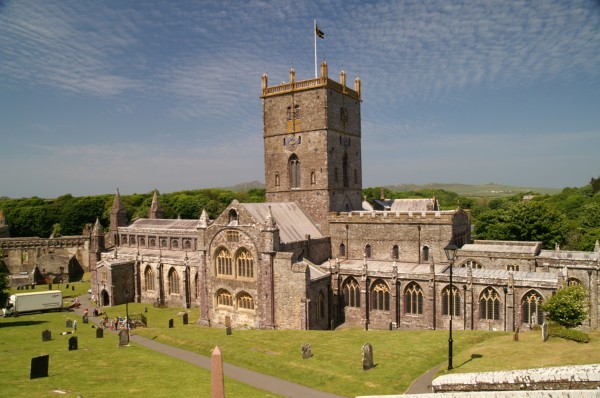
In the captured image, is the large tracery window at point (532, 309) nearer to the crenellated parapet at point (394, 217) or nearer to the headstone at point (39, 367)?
the crenellated parapet at point (394, 217)

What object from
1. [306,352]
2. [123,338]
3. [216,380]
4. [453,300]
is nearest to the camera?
[216,380]

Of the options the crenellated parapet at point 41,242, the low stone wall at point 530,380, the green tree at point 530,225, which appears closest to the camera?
the low stone wall at point 530,380

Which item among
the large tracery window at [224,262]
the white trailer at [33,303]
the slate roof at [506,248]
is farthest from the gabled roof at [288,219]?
the white trailer at [33,303]

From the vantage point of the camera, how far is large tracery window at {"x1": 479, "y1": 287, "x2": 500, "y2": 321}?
3403cm

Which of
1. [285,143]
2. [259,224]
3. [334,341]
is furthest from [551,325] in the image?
[285,143]

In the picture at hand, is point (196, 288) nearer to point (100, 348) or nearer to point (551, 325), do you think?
point (100, 348)

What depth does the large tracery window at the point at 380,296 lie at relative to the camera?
1513 inches

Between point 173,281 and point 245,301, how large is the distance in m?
19.1

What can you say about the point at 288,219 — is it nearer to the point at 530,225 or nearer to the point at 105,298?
the point at 105,298

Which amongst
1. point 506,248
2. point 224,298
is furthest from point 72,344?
point 506,248

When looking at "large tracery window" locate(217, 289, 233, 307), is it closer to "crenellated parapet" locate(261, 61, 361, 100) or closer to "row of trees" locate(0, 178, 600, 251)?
"crenellated parapet" locate(261, 61, 361, 100)

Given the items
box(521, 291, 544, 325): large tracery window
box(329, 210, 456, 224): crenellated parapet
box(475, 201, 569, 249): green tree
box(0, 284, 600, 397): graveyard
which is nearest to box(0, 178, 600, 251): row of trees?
box(475, 201, 569, 249): green tree

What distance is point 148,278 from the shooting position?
2245 inches

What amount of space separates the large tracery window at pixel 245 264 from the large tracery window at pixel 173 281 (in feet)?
59.9
